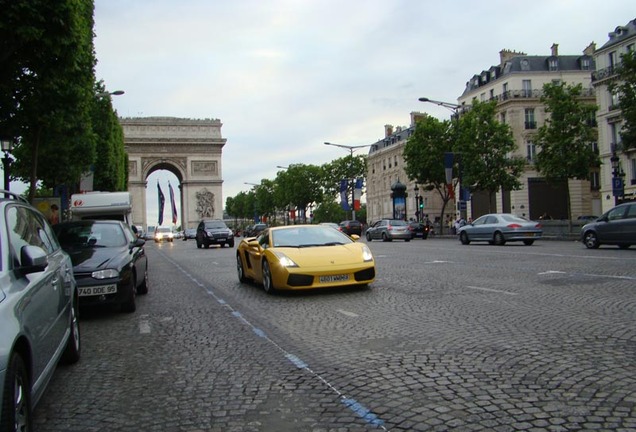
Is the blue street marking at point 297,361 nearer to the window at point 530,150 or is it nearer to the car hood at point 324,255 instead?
the car hood at point 324,255

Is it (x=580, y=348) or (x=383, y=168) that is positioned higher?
(x=383, y=168)

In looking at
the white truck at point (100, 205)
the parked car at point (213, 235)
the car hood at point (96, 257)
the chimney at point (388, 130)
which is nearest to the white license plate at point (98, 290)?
the car hood at point (96, 257)

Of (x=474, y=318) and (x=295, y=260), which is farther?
(x=295, y=260)

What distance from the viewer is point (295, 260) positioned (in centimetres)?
1030

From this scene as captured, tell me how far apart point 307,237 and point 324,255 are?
99 centimetres

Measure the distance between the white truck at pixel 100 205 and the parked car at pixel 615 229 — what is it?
18.4m

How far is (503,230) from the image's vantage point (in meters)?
26.9

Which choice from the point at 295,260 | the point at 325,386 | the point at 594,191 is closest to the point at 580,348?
the point at 325,386

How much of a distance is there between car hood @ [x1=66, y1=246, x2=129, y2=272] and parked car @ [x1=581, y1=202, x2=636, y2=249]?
1655cm

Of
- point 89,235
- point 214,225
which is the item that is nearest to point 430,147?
point 214,225

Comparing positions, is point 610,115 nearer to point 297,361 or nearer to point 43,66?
point 43,66

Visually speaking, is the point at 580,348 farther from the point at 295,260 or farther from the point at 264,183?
the point at 264,183

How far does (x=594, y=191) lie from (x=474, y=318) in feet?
190

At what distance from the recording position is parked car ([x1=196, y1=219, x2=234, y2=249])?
35.9 m
